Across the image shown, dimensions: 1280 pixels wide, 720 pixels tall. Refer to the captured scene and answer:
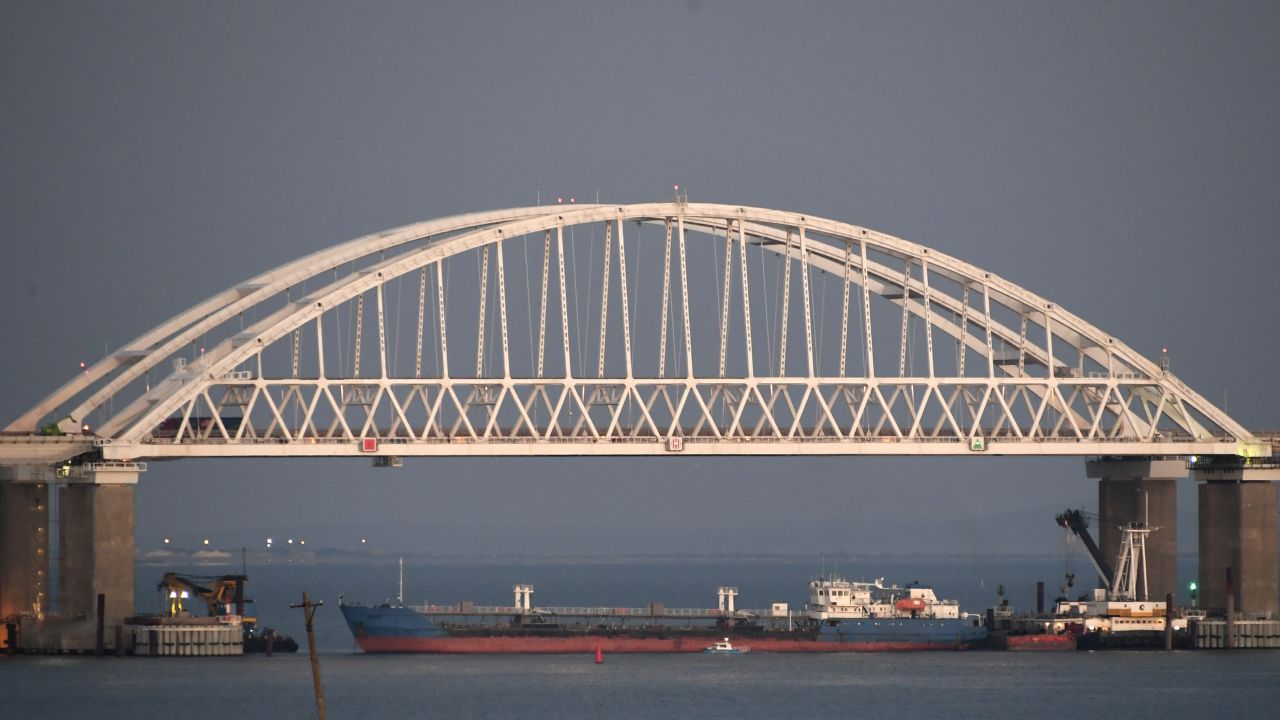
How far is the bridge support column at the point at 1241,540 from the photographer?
117438 mm

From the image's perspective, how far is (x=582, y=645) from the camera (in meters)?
117

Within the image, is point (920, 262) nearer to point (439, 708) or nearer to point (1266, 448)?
point (1266, 448)

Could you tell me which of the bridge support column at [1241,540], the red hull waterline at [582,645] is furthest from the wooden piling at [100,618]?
the bridge support column at [1241,540]

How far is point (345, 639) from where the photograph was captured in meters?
138

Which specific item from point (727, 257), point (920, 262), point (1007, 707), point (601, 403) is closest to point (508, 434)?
point (601, 403)

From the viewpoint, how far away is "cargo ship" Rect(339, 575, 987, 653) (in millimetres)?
116875

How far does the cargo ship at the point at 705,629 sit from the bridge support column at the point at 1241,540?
12766 millimetres

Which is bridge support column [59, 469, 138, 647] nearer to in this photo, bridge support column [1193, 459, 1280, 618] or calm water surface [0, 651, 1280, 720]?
calm water surface [0, 651, 1280, 720]

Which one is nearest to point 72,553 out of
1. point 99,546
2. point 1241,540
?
point 99,546

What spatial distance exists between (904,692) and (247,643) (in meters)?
35.3

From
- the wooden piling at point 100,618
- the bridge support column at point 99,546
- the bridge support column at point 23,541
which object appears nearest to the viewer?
the bridge support column at point 99,546

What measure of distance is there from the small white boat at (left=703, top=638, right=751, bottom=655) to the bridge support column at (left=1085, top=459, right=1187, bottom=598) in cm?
2286

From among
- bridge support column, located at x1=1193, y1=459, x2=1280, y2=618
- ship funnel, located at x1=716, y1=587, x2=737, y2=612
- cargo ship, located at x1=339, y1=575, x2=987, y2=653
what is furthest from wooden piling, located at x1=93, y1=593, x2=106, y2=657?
bridge support column, located at x1=1193, y1=459, x2=1280, y2=618

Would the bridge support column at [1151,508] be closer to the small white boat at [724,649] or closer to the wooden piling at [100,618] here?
the small white boat at [724,649]
